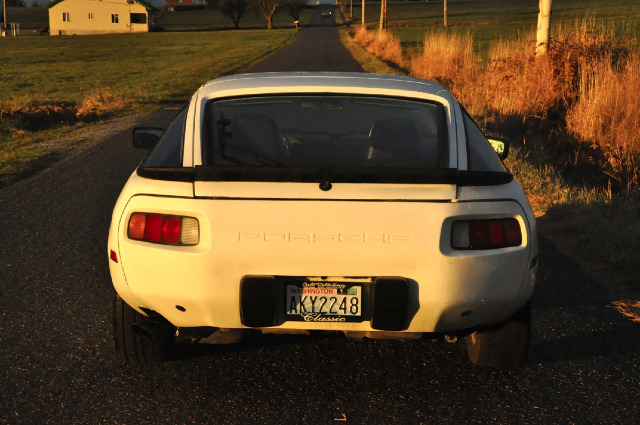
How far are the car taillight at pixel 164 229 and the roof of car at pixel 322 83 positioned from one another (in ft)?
2.80

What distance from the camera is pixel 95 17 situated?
102250 millimetres

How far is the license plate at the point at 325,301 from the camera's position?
3500 millimetres

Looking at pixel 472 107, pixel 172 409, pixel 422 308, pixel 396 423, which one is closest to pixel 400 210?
pixel 422 308

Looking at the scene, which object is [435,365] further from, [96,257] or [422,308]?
[96,257]

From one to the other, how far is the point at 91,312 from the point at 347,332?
196 centimetres

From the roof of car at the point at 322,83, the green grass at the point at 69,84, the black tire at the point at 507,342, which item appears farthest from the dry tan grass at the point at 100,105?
the black tire at the point at 507,342

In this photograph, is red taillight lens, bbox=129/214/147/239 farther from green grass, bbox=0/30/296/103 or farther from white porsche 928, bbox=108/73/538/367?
green grass, bbox=0/30/296/103

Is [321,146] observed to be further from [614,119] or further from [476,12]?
[476,12]

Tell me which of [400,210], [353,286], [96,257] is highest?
[400,210]

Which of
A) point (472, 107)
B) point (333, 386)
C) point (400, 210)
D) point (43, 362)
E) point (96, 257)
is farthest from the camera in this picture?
point (472, 107)

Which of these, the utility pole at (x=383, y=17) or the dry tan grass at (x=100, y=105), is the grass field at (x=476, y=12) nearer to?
the utility pole at (x=383, y=17)

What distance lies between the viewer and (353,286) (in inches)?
138

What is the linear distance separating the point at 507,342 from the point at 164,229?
5.40 ft

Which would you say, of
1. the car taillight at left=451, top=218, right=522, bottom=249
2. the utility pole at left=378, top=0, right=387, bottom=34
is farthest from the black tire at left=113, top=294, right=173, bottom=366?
the utility pole at left=378, top=0, right=387, bottom=34
